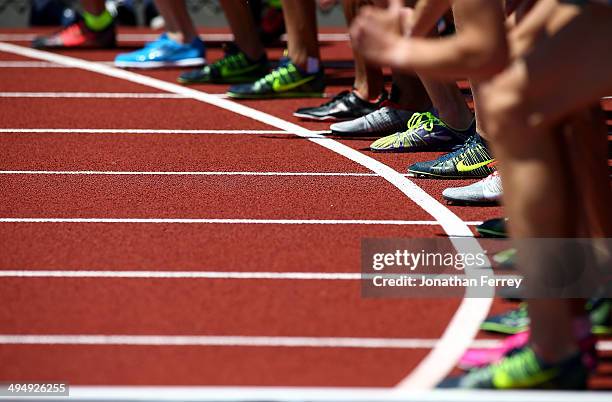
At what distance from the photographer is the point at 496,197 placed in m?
4.99

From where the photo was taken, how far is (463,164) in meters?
5.37

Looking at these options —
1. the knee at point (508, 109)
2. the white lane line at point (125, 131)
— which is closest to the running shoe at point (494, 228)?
the knee at point (508, 109)

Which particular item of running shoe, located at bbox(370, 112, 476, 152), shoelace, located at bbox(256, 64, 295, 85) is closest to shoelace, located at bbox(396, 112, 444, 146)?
running shoe, located at bbox(370, 112, 476, 152)

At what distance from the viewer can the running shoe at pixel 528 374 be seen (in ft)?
9.91

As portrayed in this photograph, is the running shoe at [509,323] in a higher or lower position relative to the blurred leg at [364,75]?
lower

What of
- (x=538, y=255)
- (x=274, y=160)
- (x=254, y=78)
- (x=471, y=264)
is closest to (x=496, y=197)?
(x=471, y=264)

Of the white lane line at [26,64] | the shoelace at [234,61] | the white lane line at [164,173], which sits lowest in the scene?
the white lane line at [164,173]

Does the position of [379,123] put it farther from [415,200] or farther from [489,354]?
[489,354]

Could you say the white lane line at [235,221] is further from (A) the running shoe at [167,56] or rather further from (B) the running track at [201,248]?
(A) the running shoe at [167,56]

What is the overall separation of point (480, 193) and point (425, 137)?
38.1 inches

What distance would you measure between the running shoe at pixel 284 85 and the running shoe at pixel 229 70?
1.58 ft

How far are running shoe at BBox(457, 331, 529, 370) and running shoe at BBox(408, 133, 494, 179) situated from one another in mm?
1956

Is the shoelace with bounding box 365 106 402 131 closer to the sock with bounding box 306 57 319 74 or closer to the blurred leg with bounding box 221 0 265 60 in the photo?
the sock with bounding box 306 57 319 74

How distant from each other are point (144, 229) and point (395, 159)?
63.4 inches
